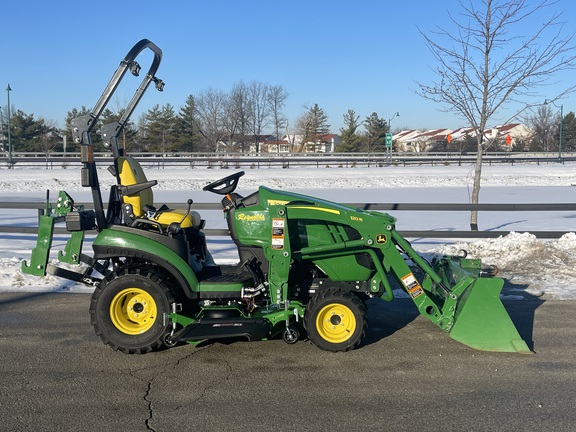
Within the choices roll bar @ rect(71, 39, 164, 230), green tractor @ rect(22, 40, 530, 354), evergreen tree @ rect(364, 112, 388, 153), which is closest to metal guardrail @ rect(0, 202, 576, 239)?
roll bar @ rect(71, 39, 164, 230)

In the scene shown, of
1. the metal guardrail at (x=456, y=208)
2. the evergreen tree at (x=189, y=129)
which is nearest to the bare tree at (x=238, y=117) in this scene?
the evergreen tree at (x=189, y=129)

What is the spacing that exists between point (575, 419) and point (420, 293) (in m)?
1.69

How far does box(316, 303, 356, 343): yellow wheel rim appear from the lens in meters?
5.10

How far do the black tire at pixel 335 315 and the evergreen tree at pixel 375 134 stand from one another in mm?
58002

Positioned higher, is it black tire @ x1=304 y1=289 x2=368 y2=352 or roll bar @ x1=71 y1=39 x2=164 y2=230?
roll bar @ x1=71 y1=39 x2=164 y2=230

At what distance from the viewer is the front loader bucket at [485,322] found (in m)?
5.00

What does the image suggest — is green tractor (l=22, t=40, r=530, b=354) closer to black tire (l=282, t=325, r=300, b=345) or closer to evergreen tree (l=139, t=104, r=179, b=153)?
black tire (l=282, t=325, r=300, b=345)

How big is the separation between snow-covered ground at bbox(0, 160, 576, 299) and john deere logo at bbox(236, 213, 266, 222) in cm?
299

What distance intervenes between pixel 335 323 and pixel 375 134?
59.4m

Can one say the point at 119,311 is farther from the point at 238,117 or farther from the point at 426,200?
the point at 238,117

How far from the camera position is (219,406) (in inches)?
159

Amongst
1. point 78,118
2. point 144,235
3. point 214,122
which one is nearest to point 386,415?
point 144,235

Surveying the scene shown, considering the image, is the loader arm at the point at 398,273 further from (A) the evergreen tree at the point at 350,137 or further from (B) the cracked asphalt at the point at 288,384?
(A) the evergreen tree at the point at 350,137

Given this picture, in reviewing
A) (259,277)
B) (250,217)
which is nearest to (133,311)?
(259,277)
